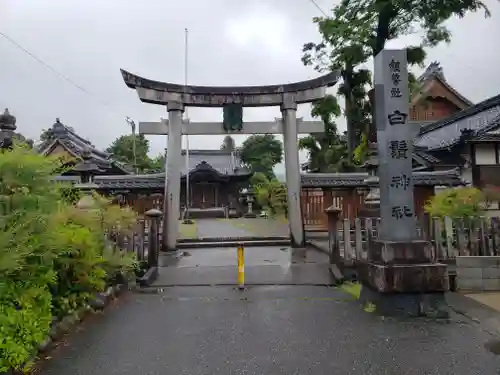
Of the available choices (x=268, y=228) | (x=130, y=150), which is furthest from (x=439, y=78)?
(x=130, y=150)

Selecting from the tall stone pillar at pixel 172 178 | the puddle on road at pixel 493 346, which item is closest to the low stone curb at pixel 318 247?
the tall stone pillar at pixel 172 178

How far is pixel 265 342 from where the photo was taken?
5.11 m

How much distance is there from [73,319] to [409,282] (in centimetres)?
489

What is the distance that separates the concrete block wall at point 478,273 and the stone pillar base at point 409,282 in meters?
1.63

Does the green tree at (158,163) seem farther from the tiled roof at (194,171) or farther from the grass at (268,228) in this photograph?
the grass at (268,228)

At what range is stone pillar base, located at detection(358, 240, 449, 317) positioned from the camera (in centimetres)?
639

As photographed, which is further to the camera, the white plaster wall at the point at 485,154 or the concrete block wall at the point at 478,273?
the white plaster wall at the point at 485,154

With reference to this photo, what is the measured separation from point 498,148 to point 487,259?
45.9 feet

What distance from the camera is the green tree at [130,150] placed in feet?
175

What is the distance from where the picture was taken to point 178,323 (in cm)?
602

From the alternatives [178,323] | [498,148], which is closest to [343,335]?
[178,323]

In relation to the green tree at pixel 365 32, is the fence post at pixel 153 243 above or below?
below

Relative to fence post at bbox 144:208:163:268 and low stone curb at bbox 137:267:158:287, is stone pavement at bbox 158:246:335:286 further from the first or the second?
fence post at bbox 144:208:163:268

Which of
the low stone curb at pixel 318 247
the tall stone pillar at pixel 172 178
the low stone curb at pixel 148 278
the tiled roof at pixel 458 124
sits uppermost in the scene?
the tiled roof at pixel 458 124
